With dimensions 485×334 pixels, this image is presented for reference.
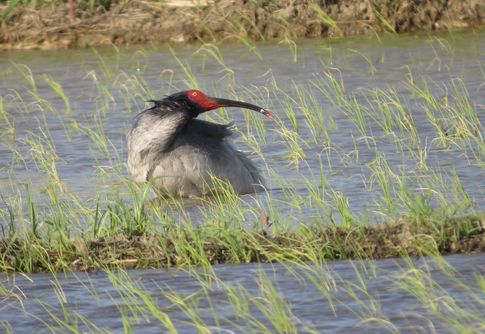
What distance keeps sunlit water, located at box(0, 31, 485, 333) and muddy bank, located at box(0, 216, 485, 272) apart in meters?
0.10

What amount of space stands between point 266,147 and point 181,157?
1.68 meters

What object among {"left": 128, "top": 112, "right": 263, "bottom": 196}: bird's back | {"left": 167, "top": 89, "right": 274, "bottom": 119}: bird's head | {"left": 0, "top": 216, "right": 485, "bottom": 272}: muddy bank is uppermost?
{"left": 0, "top": 216, "right": 485, "bottom": 272}: muddy bank

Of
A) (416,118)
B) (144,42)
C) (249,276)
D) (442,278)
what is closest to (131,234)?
(249,276)

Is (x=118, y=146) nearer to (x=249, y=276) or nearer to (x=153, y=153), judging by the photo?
(x=153, y=153)

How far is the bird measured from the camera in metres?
9.00

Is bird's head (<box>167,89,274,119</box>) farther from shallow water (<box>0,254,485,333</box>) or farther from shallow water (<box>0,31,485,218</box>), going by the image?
shallow water (<box>0,254,485,333</box>)

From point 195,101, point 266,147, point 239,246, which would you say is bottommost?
point 266,147

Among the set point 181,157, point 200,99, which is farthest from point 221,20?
point 181,157

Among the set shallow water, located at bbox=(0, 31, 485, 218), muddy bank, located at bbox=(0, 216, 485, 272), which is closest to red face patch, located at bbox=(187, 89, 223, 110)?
shallow water, located at bbox=(0, 31, 485, 218)

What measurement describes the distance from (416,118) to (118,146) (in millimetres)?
2388

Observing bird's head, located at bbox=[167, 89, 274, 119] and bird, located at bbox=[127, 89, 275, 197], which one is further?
bird's head, located at bbox=[167, 89, 274, 119]

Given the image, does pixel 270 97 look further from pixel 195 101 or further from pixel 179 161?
pixel 179 161

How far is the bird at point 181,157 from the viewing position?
900 cm

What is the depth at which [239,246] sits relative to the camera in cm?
675
